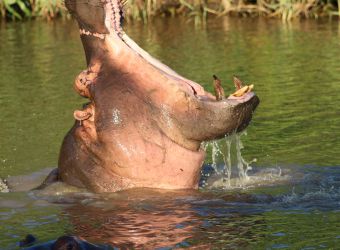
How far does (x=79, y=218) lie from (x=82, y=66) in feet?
27.8

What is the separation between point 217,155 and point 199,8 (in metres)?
11.2

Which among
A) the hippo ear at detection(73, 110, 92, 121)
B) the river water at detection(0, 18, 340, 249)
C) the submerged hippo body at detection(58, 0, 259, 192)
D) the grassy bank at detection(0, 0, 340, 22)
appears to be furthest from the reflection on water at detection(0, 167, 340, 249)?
the grassy bank at detection(0, 0, 340, 22)

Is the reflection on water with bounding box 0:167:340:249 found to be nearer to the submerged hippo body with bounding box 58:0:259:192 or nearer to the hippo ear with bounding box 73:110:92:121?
the submerged hippo body with bounding box 58:0:259:192

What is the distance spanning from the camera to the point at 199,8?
66.2 feet

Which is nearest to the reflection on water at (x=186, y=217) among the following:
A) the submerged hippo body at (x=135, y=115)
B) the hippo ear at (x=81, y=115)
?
the submerged hippo body at (x=135, y=115)

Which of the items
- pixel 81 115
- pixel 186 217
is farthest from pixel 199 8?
pixel 186 217

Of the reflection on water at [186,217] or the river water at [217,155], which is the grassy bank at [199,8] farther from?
the reflection on water at [186,217]

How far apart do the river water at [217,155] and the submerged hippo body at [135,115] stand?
0.17 metres

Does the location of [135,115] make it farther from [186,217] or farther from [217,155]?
[217,155]

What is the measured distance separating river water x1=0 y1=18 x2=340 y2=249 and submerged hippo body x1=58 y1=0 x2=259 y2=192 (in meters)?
0.17

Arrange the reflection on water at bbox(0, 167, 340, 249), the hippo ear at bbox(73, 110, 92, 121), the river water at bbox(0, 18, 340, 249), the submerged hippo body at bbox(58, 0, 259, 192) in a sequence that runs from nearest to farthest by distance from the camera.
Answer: the reflection on water at bbox(0, 167, 340, 249) → the river water at bbox(0, 18, 340, 249) → the submerged hippo body at bbox(58, 0, 259, 192) → the hippo ear at bbox(73, 110, 92, 121)

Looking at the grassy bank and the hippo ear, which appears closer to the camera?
the hippo ear

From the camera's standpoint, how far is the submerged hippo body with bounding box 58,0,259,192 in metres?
6.73

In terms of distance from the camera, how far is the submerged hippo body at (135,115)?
6734 millimetres
